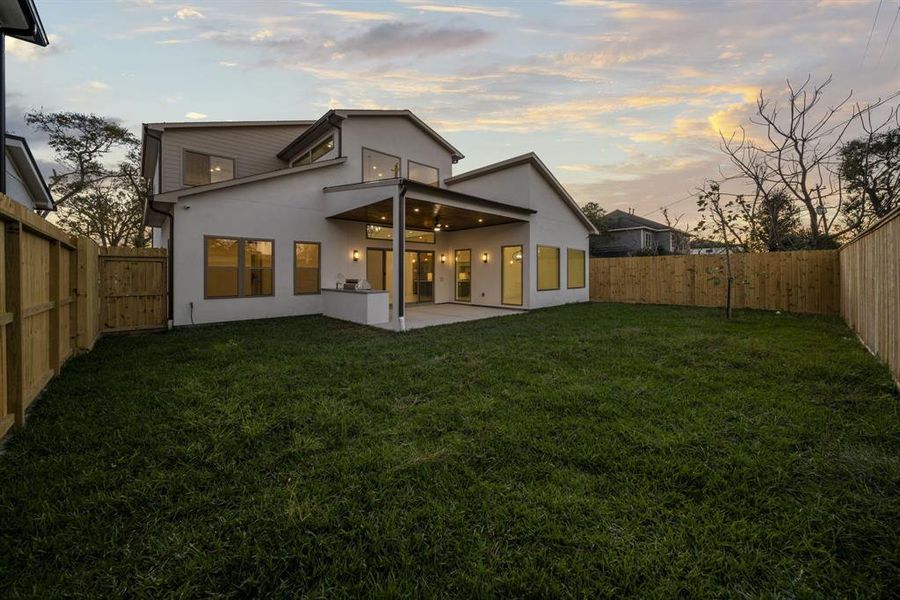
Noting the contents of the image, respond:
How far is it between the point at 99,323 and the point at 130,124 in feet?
61.0

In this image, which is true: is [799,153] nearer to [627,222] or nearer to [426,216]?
[627,222]

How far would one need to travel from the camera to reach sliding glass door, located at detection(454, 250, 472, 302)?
14.1m

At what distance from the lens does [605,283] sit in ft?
50.6

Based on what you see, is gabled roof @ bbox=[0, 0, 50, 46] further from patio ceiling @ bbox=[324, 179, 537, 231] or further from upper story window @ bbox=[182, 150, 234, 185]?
upper story window @ bbox=[182, 150, 234, 185]

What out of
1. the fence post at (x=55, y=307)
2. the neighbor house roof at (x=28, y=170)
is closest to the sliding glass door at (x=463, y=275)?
the fence post at (x=55, y=307)

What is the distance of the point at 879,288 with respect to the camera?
4961 millimetres

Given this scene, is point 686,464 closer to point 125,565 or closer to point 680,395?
point 680,395

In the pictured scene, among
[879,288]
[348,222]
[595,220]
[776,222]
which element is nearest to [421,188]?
[348,222]

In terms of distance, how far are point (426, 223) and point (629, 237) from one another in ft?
59.6

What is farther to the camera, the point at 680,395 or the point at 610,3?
the point at 610,3

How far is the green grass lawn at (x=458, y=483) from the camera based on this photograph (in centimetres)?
171

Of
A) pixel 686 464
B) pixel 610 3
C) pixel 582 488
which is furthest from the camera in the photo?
pixel 610 3

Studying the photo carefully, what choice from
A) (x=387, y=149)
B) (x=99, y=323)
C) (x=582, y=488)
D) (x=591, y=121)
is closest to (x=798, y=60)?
Result: (x=591, y=121)

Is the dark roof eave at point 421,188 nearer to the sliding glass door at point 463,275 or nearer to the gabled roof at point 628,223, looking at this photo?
the sliding glass door at point 463,275
